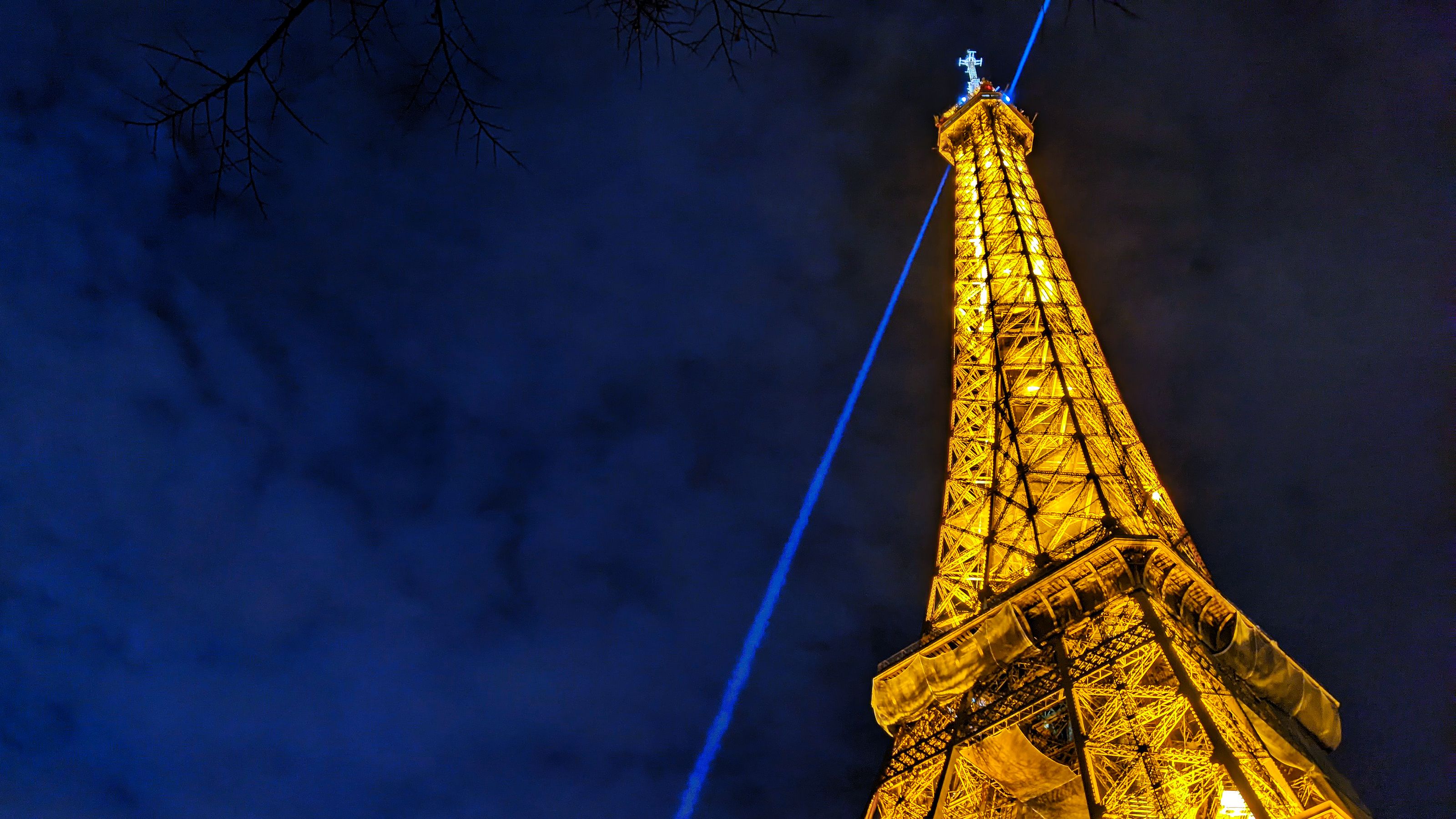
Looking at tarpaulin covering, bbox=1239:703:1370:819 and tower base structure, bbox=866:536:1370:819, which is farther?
tower base structure, bbox=866:536:1370:819

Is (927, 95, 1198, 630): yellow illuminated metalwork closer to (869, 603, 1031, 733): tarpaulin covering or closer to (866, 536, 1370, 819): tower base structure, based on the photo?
(869, 603, 1031, 733): tarpaulin covering

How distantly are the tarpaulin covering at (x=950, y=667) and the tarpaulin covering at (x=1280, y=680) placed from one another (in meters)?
4.16

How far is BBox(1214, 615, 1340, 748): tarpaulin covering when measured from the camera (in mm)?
16984

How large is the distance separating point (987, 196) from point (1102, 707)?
26.7 metres

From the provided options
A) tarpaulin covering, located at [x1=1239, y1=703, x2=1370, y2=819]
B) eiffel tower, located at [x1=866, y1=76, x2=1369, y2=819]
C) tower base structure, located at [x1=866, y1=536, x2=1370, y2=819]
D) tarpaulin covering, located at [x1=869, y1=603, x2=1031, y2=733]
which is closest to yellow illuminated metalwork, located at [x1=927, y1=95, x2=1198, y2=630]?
eiffel tower, located at [x1=866, y1=76, x2=1369, y2=819]

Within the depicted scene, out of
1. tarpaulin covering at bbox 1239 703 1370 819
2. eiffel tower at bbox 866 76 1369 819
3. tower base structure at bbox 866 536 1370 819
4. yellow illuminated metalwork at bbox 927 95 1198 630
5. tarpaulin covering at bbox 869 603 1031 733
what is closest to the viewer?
tarpaulin covering at bbox 1239 703 1370 819

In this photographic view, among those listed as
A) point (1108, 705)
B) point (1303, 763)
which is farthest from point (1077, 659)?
point (1303, 763)

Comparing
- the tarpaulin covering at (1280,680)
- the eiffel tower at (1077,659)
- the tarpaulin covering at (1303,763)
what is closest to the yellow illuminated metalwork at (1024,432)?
the eiffel tower at (1077,659)

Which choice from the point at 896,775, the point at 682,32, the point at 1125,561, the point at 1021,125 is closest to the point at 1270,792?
the point at 1125,561

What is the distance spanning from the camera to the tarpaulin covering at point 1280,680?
17.0 meters

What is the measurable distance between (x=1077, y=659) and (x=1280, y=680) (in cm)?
450

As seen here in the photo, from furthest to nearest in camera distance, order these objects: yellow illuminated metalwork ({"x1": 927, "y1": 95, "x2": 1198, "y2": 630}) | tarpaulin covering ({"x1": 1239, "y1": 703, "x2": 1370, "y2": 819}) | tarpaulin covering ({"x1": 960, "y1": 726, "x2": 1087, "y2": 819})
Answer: yellow illuminated metalwork ({"x1": 927, "y1": 95, "x2": 1198, "y2": 630}) → tarpaulin covering ({"x1": 960, "y1": 726, "x2": 1087, "y2": 819}) → tarpaulin covering ({"x1": 1239, "y1": 703, "x2": 1370, "y2": 819})

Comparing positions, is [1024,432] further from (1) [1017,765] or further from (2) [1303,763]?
(2) [1303,763]

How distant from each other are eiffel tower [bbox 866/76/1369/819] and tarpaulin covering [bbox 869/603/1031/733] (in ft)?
0.12
